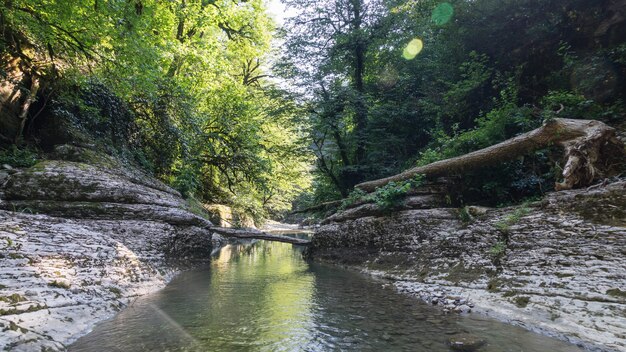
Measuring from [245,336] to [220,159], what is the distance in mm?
13551

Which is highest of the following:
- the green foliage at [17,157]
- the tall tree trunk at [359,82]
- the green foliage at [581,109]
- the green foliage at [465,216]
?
the tall tree trunk at [359,82]

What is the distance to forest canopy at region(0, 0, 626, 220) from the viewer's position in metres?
9.04

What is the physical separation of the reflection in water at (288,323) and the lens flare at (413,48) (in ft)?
42.3

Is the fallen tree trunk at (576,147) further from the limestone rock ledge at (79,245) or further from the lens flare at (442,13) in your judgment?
the limestone rock ledge at (79,245)

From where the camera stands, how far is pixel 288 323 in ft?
17.3

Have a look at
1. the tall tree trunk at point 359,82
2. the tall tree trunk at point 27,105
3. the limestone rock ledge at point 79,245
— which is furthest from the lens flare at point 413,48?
the tall tree trunk at point 27,105

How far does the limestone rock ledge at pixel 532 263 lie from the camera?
15.2ft

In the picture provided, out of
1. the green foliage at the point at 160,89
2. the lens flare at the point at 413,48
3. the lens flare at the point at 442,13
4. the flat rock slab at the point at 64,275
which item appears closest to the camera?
the flat rock slab at the point at 64,275

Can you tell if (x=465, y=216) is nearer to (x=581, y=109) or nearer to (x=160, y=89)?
(x=581, y=109)

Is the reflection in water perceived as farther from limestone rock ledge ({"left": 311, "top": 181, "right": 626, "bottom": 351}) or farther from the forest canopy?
the forest canopy

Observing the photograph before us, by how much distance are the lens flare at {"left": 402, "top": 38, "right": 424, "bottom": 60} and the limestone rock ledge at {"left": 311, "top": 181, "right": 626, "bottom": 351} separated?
9.87 m

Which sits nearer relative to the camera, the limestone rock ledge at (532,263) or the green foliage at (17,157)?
the limestone rock ledge at (532,263)

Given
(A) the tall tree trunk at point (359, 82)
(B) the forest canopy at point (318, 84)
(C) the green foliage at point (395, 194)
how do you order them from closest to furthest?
(B) the forest canopy at point (318, 84)
(C) the green foliage at point (395, 194)
(A) the tall tree trunk at point (359, 82)

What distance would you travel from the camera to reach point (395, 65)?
1719 cm
